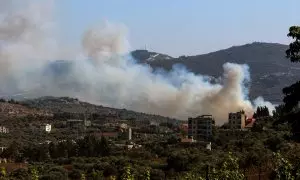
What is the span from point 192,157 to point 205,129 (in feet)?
224

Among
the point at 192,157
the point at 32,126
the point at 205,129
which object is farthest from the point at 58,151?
the point at 32,126

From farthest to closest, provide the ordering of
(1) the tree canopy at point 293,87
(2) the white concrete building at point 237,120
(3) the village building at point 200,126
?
(2) the white concrete building at point 237,120
(3) the village building at point 200,126
(1) the tree canopy at point 293,87

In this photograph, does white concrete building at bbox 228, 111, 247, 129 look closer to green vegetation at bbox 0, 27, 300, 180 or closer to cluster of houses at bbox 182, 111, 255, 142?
cluster of houses at bbox 182, 111, 255, 142

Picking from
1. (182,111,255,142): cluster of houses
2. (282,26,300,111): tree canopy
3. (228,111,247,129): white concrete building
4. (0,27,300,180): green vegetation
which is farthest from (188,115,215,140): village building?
(282,26,300,111): tree canopy

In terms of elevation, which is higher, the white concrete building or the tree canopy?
the white concrete building

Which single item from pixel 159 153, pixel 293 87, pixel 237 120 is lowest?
pixel 159 153

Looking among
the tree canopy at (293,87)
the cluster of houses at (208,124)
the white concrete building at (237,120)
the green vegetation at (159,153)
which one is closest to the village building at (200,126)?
the cluster of houses at (208,124)

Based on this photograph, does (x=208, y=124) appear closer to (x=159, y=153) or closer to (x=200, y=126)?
(x=200, y=126)

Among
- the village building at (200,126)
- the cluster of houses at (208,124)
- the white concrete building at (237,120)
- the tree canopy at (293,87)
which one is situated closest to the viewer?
the tree canopy at (293,87)

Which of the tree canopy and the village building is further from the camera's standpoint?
the village building

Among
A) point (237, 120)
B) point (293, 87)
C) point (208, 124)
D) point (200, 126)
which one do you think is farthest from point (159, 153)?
point (237, 120)

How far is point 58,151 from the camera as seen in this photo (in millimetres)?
81750

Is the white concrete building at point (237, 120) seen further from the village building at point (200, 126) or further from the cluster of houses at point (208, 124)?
the village building at point (200, 126)

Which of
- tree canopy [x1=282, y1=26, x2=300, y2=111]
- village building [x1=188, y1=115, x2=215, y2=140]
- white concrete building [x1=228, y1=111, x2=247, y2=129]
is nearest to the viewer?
tree canopy [x1=282, y1=26, x2=300, y2=111]
